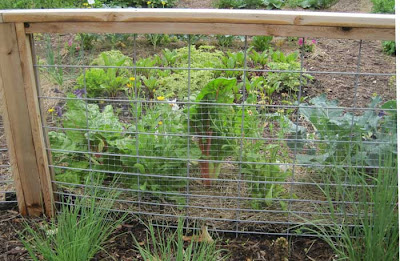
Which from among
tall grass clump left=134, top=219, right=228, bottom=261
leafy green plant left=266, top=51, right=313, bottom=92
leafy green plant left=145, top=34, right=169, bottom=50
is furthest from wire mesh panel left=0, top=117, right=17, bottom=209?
leafy green plant left=145, top=34, right=169, bottom=50

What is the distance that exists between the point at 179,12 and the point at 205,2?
6.99m

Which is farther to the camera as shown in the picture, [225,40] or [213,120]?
[225,40]

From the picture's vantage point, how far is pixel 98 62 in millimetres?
4812

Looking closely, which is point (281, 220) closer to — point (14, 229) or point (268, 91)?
point (14, 229)

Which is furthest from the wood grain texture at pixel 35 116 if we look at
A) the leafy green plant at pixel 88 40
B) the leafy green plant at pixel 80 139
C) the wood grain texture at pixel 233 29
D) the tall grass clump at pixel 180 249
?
the leafy green plant at pixel 88 40

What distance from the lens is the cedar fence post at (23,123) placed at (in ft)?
7.90

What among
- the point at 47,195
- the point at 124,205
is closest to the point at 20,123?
the point at 47,195

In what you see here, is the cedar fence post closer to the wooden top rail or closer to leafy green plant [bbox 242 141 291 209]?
the wooden top rail

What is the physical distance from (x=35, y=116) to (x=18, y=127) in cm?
12

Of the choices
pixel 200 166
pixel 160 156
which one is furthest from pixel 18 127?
pixel 200 166

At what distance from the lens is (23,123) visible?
8.41ft

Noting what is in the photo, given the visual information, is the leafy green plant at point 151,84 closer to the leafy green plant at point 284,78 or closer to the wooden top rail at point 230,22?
the leafy green plant at point 284,78

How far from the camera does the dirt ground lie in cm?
253

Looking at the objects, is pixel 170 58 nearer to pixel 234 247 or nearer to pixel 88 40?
pixel 88 40
